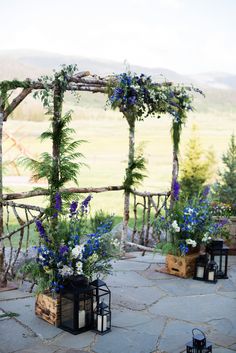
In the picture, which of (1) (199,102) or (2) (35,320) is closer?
(2) (35,320)

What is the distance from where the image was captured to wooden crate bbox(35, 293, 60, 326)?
319cm

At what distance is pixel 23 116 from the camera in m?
14.7

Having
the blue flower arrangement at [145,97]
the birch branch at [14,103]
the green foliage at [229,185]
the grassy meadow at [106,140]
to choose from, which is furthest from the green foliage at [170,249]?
the grassy meadow at [106,140]

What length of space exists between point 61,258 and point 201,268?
183cm

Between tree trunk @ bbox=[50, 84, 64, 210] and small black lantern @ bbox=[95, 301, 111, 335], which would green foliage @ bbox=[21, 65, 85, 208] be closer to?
tree trunk @ bbox=[50, 84, 64, 210]

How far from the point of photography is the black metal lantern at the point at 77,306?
3076mm

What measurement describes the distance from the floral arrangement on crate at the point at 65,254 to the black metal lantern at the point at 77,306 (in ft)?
0.20

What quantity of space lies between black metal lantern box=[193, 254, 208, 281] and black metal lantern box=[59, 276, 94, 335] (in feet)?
5.24

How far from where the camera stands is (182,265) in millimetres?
4504

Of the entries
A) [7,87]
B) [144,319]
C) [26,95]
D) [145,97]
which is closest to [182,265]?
[144,319]

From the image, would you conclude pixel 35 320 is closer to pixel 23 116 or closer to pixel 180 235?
pixel 180 235

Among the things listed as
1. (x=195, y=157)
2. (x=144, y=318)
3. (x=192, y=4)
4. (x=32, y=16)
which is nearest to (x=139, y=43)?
(x=32, y=16)

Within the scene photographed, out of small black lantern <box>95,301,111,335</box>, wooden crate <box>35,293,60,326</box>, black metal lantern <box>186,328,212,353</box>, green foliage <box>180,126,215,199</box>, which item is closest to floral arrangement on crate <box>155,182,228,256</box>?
small black lantern <box>95,301,111,335</box>

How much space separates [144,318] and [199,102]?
19.2 metres
